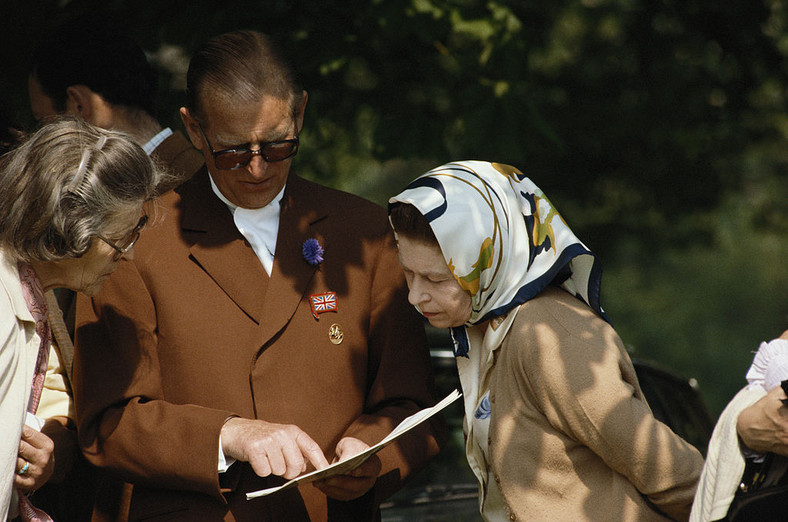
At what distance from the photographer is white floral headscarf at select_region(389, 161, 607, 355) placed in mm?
2924

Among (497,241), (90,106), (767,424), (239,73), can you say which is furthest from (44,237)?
(767,424)

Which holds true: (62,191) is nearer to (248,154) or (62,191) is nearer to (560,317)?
(248,154)

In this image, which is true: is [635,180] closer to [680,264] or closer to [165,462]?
[165,462]

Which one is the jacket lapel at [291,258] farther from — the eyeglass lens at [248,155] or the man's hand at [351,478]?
the man's hand at [351,478]

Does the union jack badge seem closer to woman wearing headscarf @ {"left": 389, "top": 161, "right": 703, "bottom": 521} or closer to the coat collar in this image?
the coat collar

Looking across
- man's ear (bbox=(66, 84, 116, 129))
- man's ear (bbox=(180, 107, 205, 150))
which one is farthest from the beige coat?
man's ear (bbox=(66, 84, 116, 129))

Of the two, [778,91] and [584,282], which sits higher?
[584,282]

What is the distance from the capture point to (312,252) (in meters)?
3.29

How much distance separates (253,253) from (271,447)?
2.26 feet

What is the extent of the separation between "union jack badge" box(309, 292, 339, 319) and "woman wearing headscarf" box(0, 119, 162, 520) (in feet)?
2.02

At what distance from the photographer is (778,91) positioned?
775 centimetres

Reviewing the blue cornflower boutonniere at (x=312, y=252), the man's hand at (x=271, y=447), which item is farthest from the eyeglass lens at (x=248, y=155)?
the man's hand at (x=271, y=447)

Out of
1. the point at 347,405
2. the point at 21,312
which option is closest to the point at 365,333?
the point at 347,405

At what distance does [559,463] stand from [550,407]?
17 centimetres
